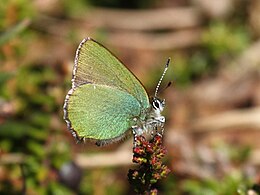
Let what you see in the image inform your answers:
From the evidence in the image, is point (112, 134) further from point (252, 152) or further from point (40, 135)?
point (252, 152)

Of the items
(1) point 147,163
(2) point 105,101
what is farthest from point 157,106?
(1) point 147,163

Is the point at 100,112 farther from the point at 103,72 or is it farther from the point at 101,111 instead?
the point at 103,72

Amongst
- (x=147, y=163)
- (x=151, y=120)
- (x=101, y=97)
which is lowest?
(x=147, y=163)

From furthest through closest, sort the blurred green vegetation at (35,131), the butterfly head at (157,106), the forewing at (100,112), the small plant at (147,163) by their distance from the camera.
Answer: the blurred green vegetation at (35,131) < the butterfly head at (157,106) < the forewing at (100,112) < the small plant at (147,163)

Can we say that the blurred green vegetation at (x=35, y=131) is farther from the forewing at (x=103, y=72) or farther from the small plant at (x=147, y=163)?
the small plant at (x=147, y=163)

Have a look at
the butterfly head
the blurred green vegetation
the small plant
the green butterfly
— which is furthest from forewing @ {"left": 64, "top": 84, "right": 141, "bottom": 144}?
the blurred green vegetation

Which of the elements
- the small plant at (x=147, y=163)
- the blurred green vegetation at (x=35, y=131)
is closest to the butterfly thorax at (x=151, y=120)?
the small plant at (x=147, y=163)

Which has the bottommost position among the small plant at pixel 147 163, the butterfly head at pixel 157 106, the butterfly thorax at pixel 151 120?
the small plant at pixel 147 163
